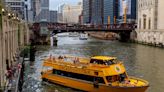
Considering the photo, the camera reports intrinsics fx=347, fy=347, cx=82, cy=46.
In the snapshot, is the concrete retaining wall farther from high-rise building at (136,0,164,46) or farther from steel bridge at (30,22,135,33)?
steel bridge at (30,22,135,33)

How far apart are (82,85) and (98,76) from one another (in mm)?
2596

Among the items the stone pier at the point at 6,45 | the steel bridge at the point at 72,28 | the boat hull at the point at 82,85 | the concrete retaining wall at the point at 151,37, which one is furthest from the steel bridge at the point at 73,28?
the boat hull at the point at 82,85

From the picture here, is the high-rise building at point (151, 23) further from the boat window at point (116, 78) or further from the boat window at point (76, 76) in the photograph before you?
the boat window at point (116, 78)

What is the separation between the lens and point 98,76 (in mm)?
34875

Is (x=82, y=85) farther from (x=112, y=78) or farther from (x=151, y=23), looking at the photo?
(x=151, y=23)

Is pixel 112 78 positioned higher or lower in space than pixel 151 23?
lower

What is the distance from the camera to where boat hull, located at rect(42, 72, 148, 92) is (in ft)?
110

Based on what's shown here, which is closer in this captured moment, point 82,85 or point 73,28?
point 82,85

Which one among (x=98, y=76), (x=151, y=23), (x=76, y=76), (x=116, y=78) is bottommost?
(x=76, y=76)

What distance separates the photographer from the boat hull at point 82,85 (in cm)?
3341

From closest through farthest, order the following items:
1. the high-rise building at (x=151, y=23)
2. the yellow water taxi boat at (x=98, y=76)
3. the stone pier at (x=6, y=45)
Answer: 1. the stone pier at (x=6, y=45)
2. the yellow water taxi boat at (x=98, y=76)
3. the high-rise building at (x=151, y=23)

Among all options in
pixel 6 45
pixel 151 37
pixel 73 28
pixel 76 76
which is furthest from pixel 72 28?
pixel 76 76

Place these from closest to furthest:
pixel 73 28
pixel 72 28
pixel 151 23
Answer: pixel 151 23 < pixel 72 28 < pixel 73 28

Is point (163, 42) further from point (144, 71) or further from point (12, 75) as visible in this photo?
point (12, 75)
